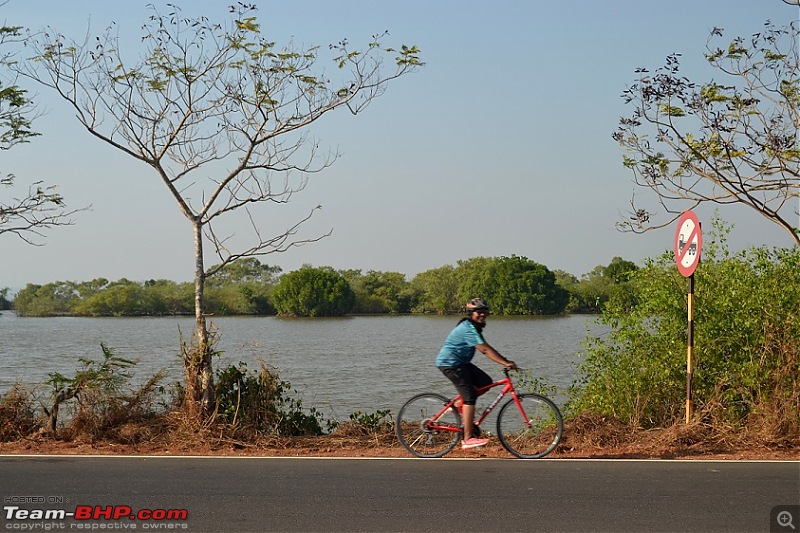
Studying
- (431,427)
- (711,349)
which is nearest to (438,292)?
(711,349)

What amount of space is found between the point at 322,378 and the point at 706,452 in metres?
16.2

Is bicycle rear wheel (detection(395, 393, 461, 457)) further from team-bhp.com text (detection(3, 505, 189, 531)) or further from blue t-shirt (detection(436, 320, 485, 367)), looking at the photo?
team-bhp.com text (detection(3, 505, 189, 531))

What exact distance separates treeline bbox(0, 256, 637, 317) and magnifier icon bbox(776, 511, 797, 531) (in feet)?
166

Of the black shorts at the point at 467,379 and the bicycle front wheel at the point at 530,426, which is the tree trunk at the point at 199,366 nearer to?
the black shorts at the point at 467,379

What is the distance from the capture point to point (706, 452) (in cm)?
1022

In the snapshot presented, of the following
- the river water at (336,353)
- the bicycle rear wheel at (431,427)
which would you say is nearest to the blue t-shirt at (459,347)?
the bicycle rear wheel at (431,427)

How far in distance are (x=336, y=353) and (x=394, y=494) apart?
27.6m

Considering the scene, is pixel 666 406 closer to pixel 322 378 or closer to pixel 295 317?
pixel 322 378

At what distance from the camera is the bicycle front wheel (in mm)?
9727

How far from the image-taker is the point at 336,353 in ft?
116

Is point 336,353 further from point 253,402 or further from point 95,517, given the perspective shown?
point 95,517

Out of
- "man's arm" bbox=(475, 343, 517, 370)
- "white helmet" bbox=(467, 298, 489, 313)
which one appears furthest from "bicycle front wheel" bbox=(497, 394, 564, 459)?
"white helmet" bbox=(467, 298, 489, 313)

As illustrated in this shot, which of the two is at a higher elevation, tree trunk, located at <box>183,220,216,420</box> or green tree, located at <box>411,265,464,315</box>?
green tree, located at <box>411,265,464,315</box>

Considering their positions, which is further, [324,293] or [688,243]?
[324,293]
